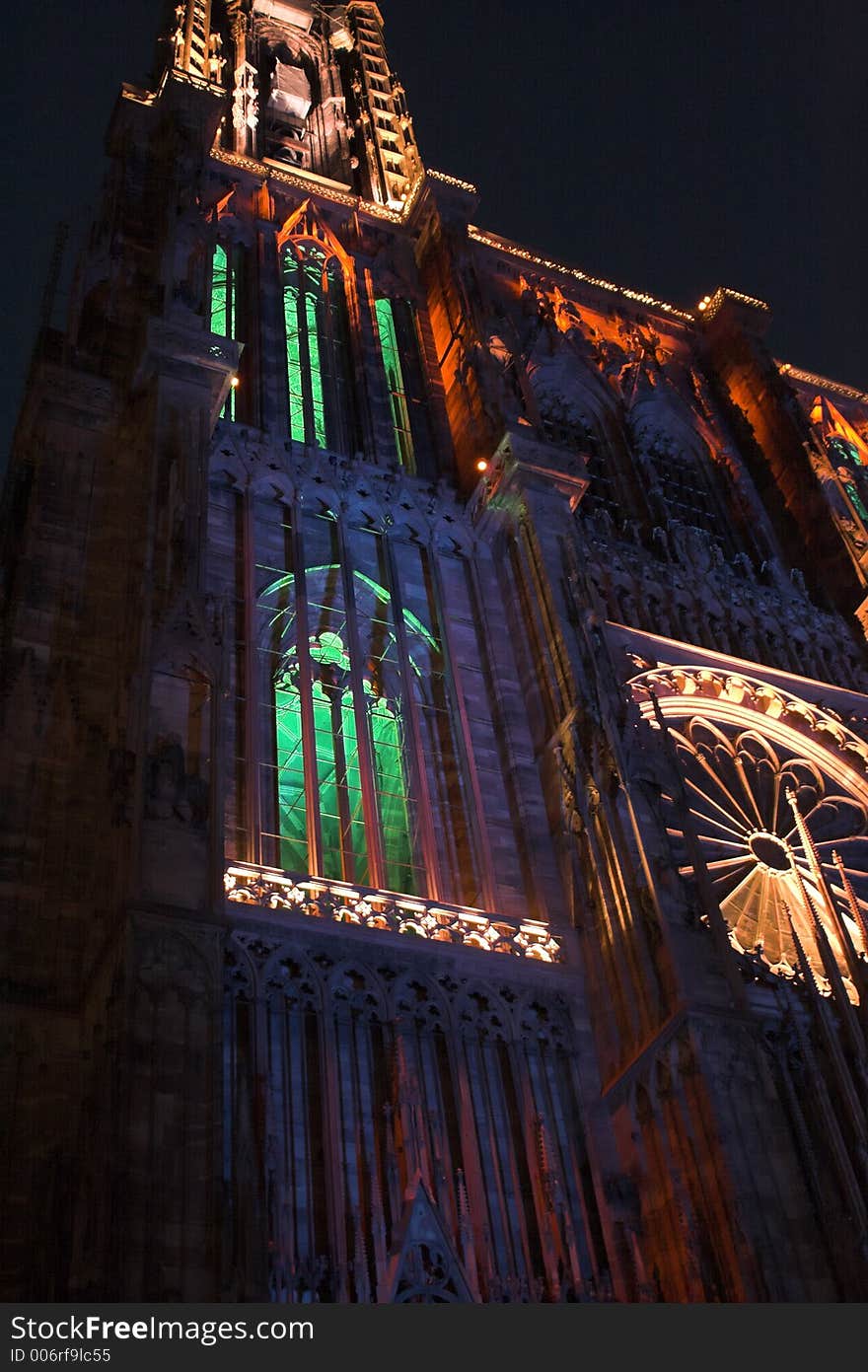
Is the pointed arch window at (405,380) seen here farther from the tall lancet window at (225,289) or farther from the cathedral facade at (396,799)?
the tall lancet window at (225,289)

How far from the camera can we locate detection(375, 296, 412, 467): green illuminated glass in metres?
27.0

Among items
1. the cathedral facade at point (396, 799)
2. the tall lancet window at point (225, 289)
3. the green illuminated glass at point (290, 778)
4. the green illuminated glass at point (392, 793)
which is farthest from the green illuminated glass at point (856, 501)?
the green illuminated glass at point (290, 778)

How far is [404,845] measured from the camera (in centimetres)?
1916

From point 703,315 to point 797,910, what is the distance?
19817 mm

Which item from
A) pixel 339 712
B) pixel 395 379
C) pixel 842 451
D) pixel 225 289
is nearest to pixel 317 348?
pixel 395 379

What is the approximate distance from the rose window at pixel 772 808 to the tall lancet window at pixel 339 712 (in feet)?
12.1

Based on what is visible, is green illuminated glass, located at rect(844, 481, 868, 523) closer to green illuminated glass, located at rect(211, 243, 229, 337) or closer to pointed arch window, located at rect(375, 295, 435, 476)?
pointed arch window, located at rect(375, 295, 435, 476)

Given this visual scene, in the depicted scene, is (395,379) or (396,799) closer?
(396,799)

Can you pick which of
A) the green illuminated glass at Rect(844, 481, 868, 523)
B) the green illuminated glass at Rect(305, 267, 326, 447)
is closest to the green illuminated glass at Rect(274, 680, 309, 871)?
the green illuminated glass at Rect(305, 267, 326, 447)

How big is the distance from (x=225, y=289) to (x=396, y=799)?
12.8 meters

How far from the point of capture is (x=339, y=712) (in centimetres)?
2025

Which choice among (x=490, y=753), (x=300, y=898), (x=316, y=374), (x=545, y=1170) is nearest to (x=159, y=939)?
(x=300, y=898)

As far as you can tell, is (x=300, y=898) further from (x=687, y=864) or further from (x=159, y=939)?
(x=687, y=864)

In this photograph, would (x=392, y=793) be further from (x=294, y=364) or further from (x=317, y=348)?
(x=317, y=348)
